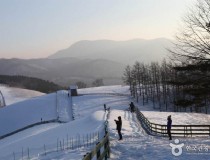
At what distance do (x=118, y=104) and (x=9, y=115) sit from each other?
27.6 m

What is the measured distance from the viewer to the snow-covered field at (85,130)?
18891 mm

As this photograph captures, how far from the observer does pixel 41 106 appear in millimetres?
88250

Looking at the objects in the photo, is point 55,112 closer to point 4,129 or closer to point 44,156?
point 4,129

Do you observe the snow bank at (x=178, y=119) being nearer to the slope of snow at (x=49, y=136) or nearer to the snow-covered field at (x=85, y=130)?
the snow-covered field at (x=85, y=130)

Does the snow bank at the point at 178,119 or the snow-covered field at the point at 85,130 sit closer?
the snow-covered field at the point at 85,130

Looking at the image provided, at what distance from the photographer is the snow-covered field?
1889 cm

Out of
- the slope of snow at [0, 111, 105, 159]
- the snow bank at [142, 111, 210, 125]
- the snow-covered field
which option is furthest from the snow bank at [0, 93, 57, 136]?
the slope of snow at [0, 111, 105, 159]

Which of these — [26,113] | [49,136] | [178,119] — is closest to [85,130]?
[49,136]

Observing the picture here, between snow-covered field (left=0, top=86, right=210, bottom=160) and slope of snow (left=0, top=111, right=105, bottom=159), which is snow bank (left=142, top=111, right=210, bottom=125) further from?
slope of snow (left=0, top=111, right=105, bottom=159)

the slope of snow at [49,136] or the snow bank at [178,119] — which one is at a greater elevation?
the slope of snow at [49,136]

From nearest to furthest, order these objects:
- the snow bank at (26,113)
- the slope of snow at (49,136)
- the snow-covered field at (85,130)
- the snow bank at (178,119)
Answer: the snow-covered field at (85,130)
the slope of snow at (49,136)
the snow bank at (178,119)
the snow bank at (26,113)

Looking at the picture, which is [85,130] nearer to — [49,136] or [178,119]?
[49,136]

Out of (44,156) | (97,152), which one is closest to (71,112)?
(44,156)

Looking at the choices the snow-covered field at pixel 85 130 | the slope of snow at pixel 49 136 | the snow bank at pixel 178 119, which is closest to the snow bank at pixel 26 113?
the snow-covered field at pixel 85 130
